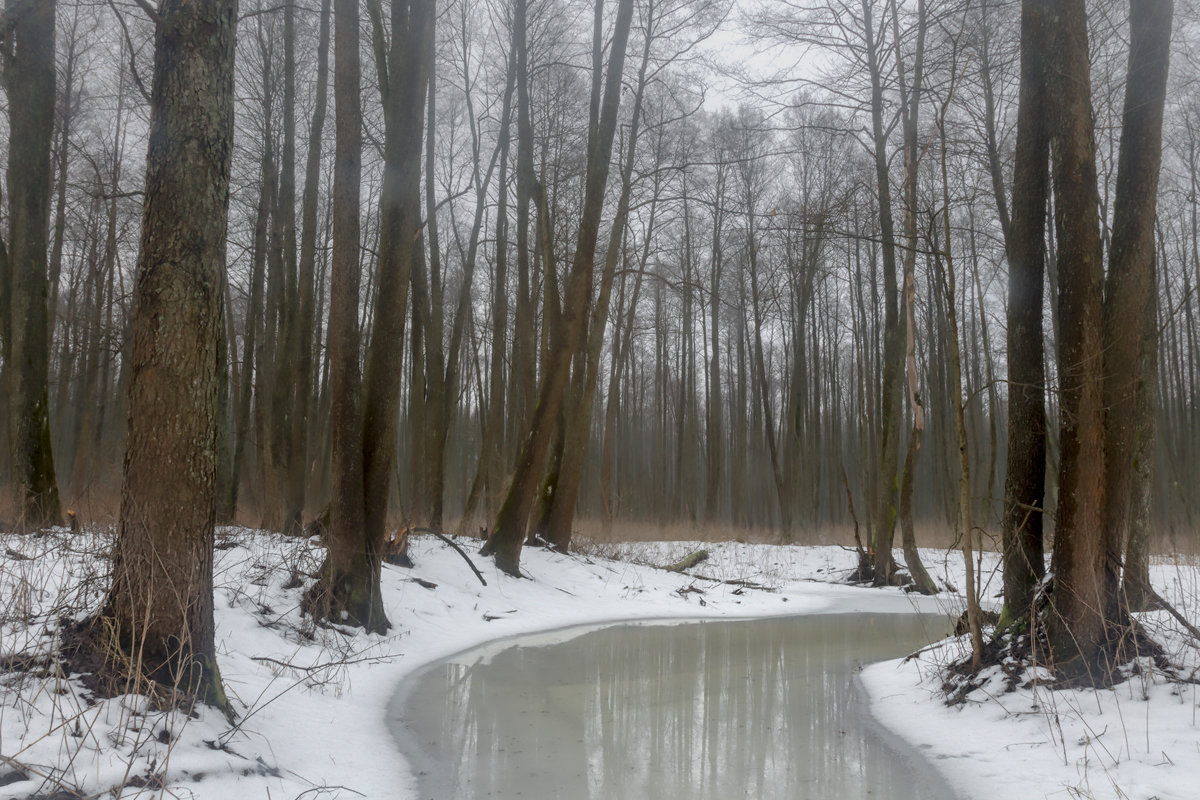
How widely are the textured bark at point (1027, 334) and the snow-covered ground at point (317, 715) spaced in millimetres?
832

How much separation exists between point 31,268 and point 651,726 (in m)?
7.76

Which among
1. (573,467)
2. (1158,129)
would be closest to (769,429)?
(573,467)

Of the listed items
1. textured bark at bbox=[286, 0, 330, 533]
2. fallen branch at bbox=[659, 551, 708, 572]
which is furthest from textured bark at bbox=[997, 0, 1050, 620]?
textured bark at bbox=[286, 0, 330, 533]

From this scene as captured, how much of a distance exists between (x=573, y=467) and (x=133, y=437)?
31.4ft

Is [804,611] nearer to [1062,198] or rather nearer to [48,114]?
[1062,198]

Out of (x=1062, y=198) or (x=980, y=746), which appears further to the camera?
(x=1062, y=198)

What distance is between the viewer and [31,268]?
809 cm

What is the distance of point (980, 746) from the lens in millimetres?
4367

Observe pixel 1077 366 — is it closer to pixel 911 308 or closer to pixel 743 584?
pixel 911 308

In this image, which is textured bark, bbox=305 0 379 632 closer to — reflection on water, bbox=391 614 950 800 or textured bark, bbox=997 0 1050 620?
reflection on water, bbox=391 614 950 800

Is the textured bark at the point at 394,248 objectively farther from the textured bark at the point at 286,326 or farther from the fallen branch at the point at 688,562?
the fallen branch at the point at 688,562

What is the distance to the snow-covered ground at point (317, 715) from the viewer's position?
312 cm

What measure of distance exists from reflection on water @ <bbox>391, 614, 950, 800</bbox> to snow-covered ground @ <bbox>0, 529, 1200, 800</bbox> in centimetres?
26

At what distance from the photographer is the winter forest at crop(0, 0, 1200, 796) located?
397 cm
